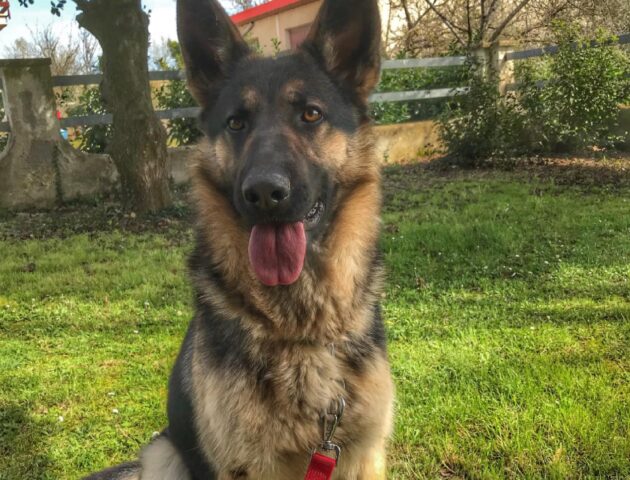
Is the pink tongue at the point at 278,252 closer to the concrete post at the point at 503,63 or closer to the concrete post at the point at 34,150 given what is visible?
the concrete post at the point at 34,150

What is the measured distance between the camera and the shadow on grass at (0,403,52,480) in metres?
2.82

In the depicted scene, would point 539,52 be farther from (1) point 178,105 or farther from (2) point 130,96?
(2) point 130,96

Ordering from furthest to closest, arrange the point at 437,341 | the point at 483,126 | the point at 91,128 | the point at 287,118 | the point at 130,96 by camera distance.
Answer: the point at 483,126
the point at 91,128
the point at 130,96
the point at 437,341
the point at 287,118

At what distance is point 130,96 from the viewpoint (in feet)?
25.2

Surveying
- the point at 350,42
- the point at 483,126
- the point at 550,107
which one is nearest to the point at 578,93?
the point at 550,107

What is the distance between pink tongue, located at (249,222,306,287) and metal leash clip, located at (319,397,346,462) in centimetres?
52

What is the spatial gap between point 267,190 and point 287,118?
1.66 feet

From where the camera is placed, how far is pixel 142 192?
795cm

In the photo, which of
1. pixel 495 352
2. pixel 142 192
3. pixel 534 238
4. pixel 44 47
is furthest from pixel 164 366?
pixel 44 47

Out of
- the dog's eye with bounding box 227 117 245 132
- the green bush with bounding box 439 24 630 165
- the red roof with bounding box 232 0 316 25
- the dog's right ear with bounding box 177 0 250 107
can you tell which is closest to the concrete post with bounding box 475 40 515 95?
the green bush with bounding box 439 24 630 165

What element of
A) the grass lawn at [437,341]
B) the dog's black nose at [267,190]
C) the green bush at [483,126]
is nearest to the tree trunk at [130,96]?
the grass lawn at [437,341]

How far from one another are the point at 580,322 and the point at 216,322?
294 cm

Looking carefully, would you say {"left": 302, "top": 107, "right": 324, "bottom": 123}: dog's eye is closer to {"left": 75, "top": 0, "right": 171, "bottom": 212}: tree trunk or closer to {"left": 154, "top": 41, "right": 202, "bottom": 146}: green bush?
{"left": 75, "top": 0, "right": 171, "bottom": 212}: tree trunk

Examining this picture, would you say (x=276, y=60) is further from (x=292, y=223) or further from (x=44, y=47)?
(x=44, y=47)
